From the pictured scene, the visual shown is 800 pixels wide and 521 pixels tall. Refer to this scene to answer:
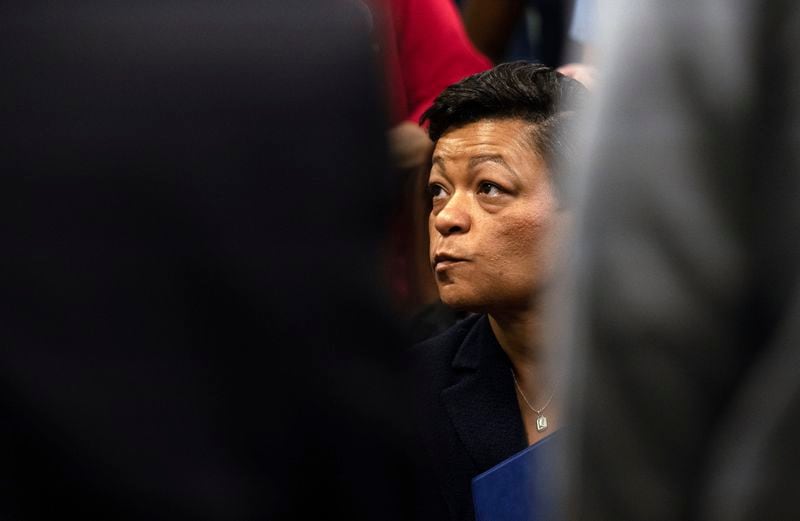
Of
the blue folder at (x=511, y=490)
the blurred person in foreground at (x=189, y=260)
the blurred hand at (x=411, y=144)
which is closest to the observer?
the blurred person in foreground at (x=189, y=260)

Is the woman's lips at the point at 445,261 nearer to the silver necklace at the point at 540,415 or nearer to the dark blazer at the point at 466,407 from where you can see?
the dark blazer at the point at 466,407

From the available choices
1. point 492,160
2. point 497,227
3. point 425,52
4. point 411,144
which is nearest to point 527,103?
point 492,160

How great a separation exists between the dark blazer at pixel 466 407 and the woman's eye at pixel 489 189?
0.26m

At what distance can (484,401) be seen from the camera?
211cm

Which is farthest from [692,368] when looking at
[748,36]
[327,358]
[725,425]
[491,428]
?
[491,428]

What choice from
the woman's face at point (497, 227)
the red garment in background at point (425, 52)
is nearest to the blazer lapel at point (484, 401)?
the woman's face at point (497, 227)

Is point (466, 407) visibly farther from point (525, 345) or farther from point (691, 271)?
point (691, 271)

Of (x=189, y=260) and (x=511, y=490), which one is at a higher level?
(x=189, y=260)

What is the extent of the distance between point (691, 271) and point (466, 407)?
5.03 feet

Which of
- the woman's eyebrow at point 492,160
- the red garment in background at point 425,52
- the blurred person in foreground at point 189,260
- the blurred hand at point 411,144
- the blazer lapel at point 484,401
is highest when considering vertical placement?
the blurred person in foreground at point 189,260

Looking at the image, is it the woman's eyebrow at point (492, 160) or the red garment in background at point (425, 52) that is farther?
the red garment in background at point (425, 52)

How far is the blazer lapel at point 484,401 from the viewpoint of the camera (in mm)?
2033

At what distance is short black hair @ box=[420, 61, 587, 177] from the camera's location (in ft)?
Result: 6.98

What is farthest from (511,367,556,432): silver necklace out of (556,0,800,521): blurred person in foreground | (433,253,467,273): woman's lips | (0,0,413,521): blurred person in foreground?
(556,0,800,521): blurred person in foreground
